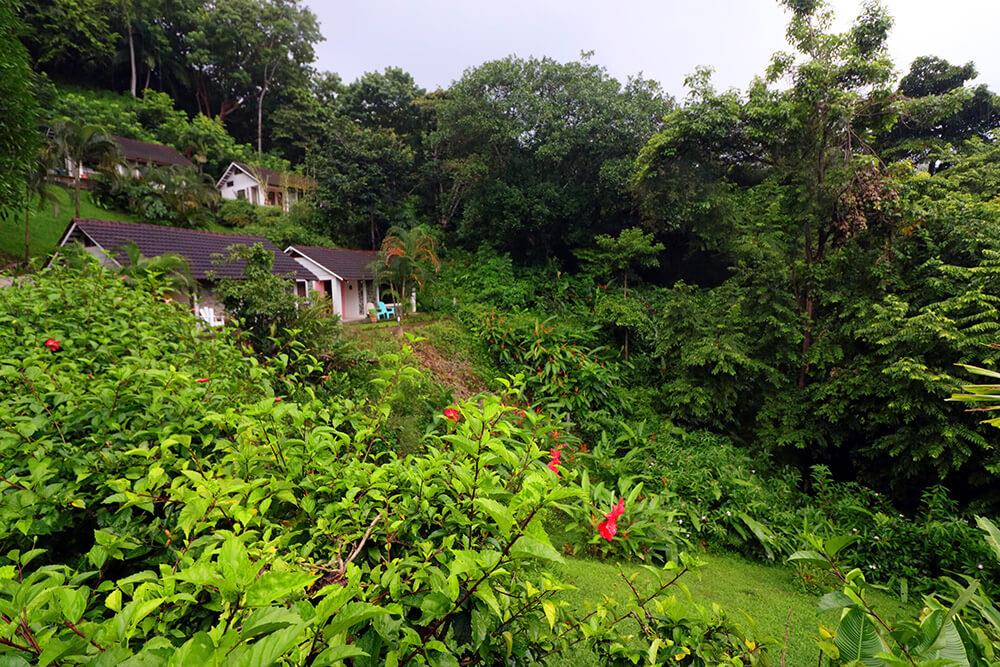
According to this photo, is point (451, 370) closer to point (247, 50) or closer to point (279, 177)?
point (279, 177)

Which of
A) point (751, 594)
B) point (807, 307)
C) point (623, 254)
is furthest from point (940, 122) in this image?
point (751, 594)

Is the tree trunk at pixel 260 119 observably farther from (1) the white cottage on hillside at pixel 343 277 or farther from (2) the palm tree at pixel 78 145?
(1) the white cottage on hillside at pixel 343 277

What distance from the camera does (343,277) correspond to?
13906mm

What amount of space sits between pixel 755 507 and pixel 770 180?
6439mm

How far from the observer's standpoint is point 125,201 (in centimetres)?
1683

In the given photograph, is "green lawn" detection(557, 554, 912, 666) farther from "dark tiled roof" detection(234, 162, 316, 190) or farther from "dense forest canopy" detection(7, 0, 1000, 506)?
"dark tiled roof" detection(234, 162, 316, 190)

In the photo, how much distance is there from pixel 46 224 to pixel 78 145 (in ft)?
9.31

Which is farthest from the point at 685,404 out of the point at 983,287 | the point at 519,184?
the point at 519,184

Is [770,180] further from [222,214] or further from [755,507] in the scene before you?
[222,214]

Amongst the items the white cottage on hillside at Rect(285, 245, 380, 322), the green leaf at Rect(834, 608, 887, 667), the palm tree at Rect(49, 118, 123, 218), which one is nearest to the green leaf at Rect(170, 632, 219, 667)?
the green leaf at Rect(834, 608, 887, 667)

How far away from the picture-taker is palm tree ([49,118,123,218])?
1407 cm

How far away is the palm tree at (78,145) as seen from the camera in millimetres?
14070

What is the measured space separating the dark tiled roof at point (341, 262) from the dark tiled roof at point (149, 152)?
12050mm

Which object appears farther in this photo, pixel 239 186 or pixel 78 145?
pixel 239 186
